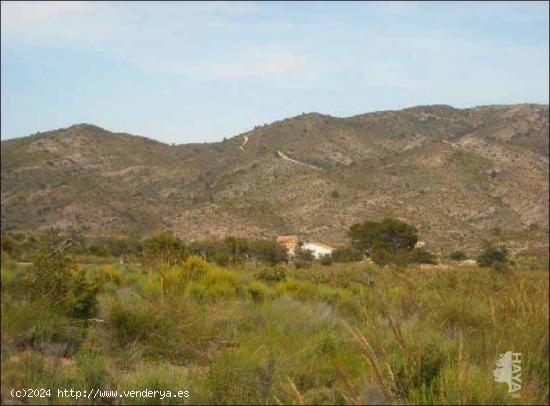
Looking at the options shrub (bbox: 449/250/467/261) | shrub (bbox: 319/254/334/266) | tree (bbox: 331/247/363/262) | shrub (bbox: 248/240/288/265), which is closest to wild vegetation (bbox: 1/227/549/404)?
shrub (bbox: 319/254/334/266)

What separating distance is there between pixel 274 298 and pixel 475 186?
4623 centimetres

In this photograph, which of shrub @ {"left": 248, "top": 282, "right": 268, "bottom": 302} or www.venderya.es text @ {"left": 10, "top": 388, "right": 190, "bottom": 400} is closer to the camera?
www.venderya.es text @ {"left": 10, "top": 388, "right": 190, "bottom": 400}

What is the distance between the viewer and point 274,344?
7.87m

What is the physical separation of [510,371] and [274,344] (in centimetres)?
357

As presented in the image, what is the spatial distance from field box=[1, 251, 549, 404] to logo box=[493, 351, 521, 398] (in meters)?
0.06

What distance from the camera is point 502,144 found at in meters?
67.7

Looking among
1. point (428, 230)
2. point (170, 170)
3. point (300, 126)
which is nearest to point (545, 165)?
point (428, 230)

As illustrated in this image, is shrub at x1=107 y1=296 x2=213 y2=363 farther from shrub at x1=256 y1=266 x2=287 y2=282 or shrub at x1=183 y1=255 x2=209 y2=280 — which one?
shrub at x1=256 y1=266 x2=287 y2=282

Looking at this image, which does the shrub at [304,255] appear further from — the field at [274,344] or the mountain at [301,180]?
the field at [274,344]

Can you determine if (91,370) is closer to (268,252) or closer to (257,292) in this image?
(257,292)

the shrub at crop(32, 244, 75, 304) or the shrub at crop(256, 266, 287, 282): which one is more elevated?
the shrub at crop(32, 244, 75, 304)

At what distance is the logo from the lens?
15.3 feet

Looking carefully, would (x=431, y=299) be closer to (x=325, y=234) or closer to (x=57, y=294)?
(x=57, y=294)

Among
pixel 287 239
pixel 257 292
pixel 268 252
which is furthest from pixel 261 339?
pixel 287 239
